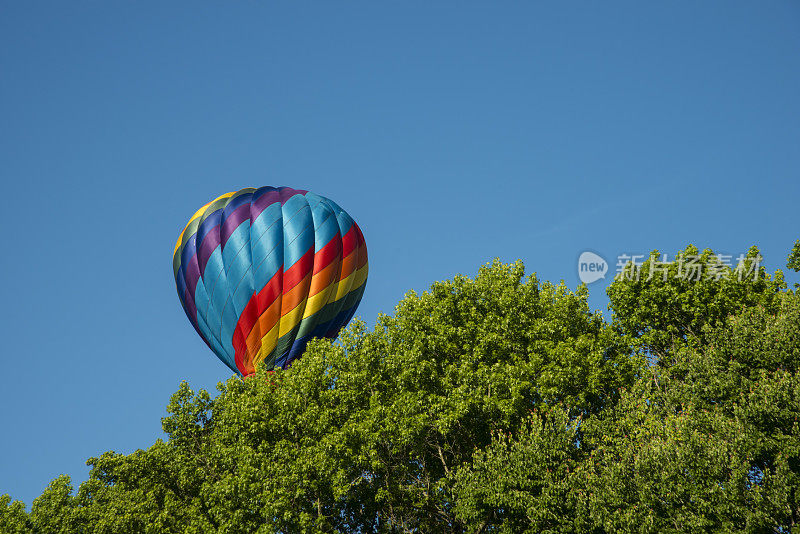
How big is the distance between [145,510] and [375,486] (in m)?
9.23

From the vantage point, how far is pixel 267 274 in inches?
1676

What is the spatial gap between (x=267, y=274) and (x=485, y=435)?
16.5 meters

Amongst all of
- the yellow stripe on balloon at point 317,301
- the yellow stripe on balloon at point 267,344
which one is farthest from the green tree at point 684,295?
the yellow stripe on balloon at point 267,344

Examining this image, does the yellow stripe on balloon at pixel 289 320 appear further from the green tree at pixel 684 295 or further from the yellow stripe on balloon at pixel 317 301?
the green tree at pixel 684 295

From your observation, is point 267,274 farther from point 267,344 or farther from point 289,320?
point 267,344

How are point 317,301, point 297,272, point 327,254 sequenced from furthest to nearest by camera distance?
point 327,254
point 317,301
point 297,272

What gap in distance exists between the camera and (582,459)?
28781 mm

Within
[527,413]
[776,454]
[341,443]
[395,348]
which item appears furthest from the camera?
[395,348]

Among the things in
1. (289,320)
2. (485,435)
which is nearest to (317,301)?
(289,320)

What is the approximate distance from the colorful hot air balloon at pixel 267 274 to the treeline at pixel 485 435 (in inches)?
326

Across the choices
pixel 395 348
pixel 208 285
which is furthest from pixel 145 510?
pixel 208 285

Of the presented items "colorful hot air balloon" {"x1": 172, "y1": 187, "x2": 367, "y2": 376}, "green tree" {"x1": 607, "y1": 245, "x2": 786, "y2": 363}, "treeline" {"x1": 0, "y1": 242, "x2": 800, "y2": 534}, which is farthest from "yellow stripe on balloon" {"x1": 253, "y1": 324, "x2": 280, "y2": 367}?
"green tree" {"x1": 607, "y1": 245, "x2": 786, "y2": 363}

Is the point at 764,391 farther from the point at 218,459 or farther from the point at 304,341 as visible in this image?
the point at 304,341

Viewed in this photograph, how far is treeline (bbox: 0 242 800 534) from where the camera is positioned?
2527cm
